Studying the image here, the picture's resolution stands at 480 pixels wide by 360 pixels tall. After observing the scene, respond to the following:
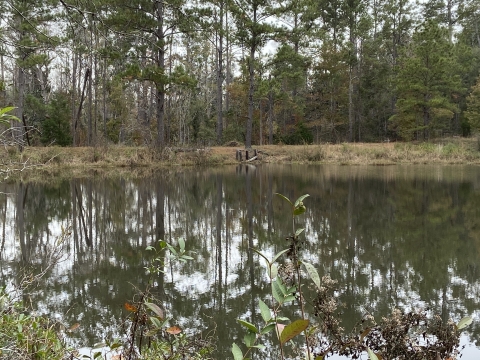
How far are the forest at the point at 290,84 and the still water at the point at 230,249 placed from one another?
11.7 meters

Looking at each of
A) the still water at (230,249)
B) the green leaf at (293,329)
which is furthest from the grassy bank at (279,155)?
the green leaf at (293,329)

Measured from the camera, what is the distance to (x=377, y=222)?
304 inches

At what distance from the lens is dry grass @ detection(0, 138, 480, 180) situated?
69.5ft

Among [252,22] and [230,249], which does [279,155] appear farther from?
[230,249]

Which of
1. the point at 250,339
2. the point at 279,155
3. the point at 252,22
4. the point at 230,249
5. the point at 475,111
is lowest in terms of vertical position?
the point at 230,249

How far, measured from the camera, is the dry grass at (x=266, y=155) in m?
21.2

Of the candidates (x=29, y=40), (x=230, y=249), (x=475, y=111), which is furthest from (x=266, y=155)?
(x=230, y=249)

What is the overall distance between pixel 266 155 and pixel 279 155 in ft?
2.65

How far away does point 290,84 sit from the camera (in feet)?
119

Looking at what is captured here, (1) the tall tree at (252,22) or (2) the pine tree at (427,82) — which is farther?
(2) the pine tree at (427,82)

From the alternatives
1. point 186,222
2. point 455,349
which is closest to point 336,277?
point 455,349

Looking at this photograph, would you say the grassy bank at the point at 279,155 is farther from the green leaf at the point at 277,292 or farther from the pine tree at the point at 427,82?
the green leaf at the point at 277,292

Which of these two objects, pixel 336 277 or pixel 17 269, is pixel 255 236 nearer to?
pixel 336 277

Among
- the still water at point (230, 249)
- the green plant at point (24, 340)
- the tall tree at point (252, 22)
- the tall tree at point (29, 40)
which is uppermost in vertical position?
the tall tree at point (252, 22)
